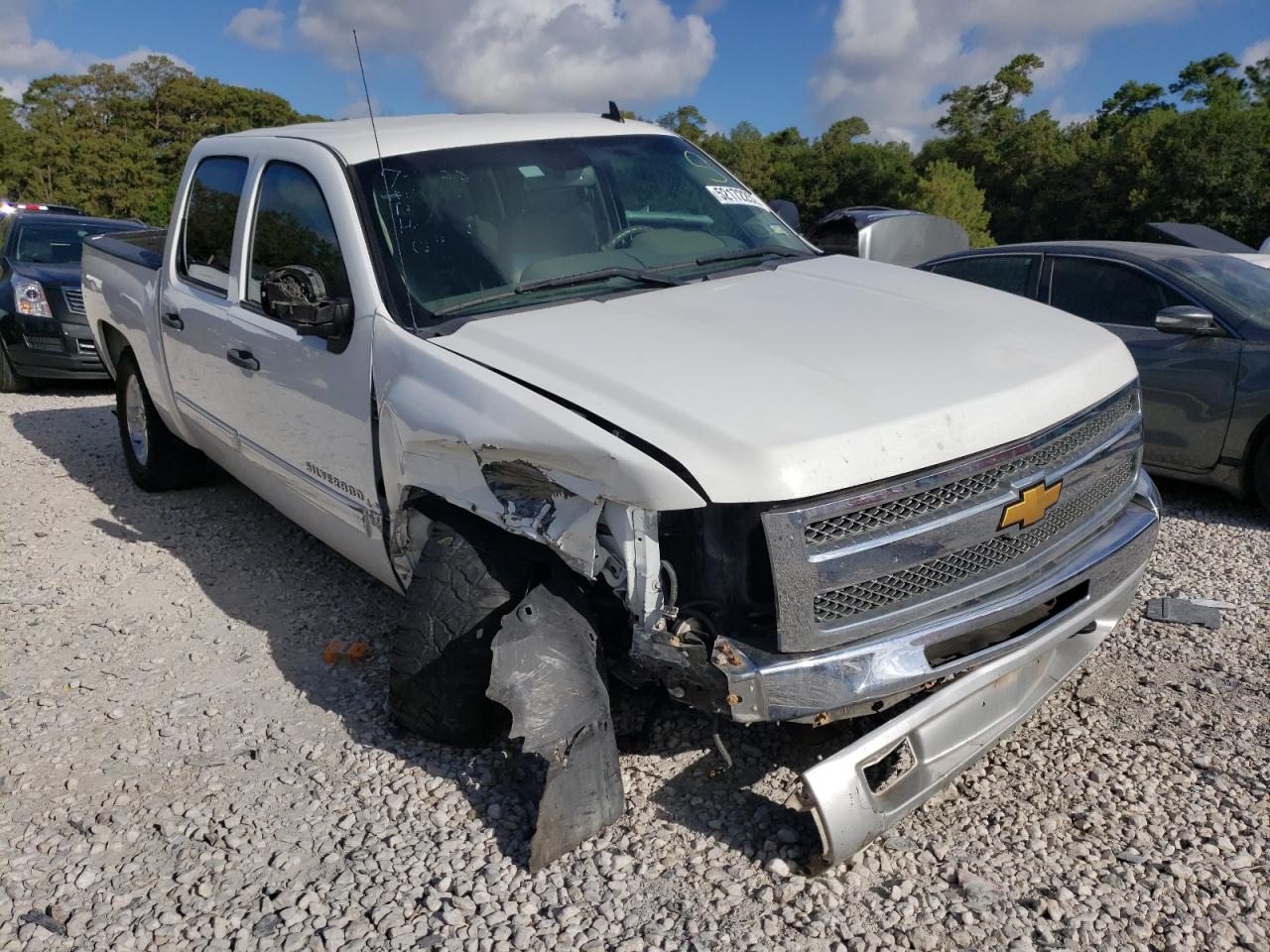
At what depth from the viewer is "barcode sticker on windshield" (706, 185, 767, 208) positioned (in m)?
4.41

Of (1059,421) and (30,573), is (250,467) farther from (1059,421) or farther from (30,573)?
(1059,421)

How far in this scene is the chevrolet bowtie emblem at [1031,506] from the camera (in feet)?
9.14

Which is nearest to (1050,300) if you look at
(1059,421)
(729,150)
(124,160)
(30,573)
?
(1059,421)

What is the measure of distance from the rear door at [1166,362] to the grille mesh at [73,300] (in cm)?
828

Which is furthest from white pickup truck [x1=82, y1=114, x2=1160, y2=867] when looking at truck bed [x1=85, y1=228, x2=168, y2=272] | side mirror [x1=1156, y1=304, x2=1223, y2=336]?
side mirror [x1=1156, y1=304, x2=1223, y2=336]

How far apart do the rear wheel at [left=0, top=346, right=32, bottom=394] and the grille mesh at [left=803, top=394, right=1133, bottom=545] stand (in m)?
9.65

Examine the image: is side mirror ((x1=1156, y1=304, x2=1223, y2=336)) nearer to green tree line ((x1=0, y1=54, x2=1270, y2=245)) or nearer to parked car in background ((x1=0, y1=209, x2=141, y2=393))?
parked car in background ((x1=0, y1=209, x2=141, y2=393))

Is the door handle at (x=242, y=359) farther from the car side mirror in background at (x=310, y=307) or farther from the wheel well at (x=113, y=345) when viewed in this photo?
the wheel well at (x=113, y=345)

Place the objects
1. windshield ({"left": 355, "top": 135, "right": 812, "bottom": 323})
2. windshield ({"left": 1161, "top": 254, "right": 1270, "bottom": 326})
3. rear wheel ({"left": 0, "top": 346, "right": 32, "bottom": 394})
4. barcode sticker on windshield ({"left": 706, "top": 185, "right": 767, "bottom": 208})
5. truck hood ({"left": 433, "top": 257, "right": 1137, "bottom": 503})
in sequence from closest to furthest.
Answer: truck hood ({"left": 433, "top": 257, "right": 1137, "bottom": 503}), windshield ({"left": 355, "top": 135, "right": 812, "bottom": 323}), barcode sticker on windshield ({"left": 706, "top": 185, "right": 767, "bottom": 208}), windshield ({"left": 1161, "top": 254, "right": 1270, "bottom": 326}), rear wheel ({"left": 0, "top": 346, "right": 32, "bottom": 394})

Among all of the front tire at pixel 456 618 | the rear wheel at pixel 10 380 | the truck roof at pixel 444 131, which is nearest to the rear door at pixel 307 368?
the truck roof at pixel 444 131

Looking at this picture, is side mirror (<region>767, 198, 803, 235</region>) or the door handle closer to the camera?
the door handle

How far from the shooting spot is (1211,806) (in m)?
3.07

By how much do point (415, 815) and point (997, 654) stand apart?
1.76m

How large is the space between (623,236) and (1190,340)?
3.57m
